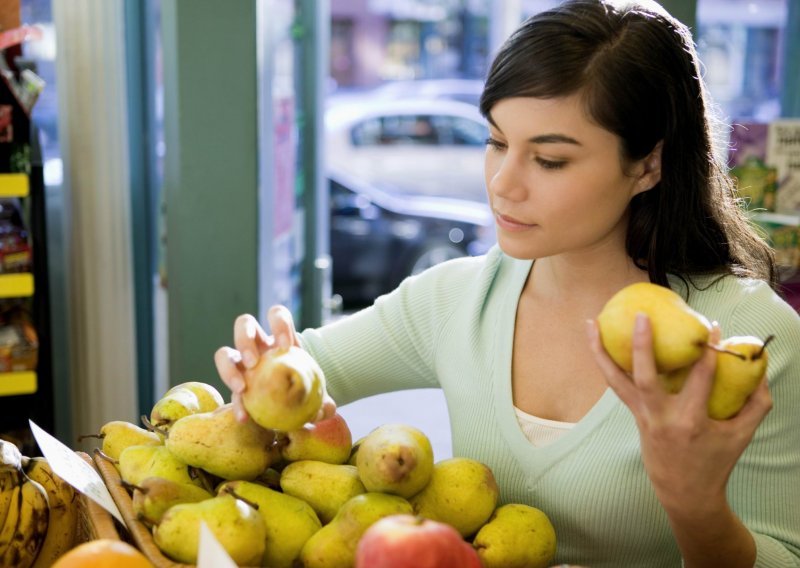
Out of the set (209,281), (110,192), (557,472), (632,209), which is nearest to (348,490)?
(557,472)

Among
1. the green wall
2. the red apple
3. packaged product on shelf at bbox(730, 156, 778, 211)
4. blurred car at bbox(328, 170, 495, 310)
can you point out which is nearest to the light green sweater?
the red apple

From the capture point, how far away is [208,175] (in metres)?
2.43

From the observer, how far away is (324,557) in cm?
100

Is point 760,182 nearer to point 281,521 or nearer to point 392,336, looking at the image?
point 392,336

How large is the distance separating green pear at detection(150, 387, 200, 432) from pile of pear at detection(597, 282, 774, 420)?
1.74 ft

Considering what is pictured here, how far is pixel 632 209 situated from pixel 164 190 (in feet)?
4.72

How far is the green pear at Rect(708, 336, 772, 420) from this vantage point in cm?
97

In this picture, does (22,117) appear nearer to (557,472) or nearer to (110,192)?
(110,192)

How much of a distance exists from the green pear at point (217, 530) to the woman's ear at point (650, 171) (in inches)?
29.8

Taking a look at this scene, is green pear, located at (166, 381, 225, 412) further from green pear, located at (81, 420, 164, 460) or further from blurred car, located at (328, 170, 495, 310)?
blurred car, located at (328, 170, 495, 310)

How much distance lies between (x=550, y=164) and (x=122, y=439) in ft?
2.17

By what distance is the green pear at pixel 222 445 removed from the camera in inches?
42.6

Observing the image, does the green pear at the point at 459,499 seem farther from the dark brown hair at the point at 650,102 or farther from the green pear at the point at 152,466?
the dark brown hair at the point at 650,102

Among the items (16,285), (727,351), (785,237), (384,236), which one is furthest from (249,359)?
(384,236)
